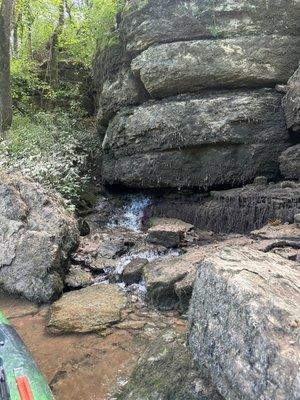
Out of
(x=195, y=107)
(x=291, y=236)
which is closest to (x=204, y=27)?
(x=195, y=107)

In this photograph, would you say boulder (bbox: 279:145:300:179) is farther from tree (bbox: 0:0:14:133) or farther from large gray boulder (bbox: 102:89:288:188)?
tree (bbox: 0:0:14:133)

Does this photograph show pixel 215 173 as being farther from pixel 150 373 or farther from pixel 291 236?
pixel 150 373

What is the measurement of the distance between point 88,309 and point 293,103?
674cm

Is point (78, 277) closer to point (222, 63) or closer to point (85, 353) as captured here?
point (85, 353)

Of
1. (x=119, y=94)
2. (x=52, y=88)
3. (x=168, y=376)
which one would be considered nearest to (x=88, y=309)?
(x=168, y=376)

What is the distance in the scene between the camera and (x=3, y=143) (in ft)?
37.9

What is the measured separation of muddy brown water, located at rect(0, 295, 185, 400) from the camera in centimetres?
412

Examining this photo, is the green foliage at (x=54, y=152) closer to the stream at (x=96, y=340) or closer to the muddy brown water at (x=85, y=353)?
the stream at (x=96, y=340)

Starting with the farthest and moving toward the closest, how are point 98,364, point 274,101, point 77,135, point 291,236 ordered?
point 77,135 → point 274,101 → point 291,236 → point 98,364

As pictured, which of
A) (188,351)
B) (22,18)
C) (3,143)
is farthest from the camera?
(22,18)

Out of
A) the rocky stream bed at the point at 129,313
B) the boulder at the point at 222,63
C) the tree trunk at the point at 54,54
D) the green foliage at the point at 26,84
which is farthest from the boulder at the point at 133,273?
the tree trunk at the point at 54,54

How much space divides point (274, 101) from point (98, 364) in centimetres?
780

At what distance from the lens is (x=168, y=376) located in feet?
11.1

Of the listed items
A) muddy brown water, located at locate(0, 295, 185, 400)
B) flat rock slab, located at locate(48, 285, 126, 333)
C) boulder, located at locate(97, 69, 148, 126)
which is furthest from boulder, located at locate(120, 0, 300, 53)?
muddy brown water, located at locate(0, 295, 185, 400)
